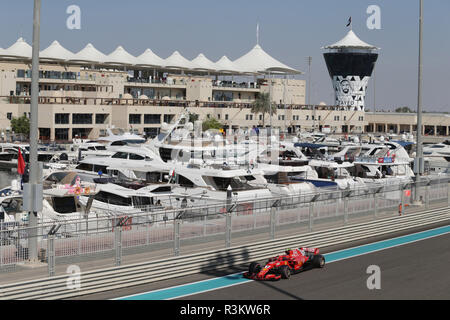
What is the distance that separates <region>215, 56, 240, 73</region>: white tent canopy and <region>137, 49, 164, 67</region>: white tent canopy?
7559 millimetres

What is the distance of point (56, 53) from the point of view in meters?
83.0

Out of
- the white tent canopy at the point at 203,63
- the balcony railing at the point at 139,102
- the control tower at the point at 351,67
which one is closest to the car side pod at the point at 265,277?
the balcony railing at the point at 139,102

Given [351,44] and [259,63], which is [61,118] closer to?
[259,63]

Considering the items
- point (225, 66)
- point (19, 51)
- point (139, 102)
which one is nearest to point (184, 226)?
point (139, 102)

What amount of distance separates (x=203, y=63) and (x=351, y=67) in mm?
32774

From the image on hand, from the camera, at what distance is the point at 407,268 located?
59.2 ft

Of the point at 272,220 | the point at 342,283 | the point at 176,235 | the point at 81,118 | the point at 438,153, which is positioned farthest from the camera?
the point at 81,118

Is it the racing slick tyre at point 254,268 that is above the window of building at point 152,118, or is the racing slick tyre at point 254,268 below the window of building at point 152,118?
below

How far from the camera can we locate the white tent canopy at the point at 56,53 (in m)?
79.4

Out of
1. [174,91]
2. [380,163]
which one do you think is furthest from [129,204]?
[174,91]

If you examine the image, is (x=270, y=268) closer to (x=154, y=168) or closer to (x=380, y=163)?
(x=154, y=168)

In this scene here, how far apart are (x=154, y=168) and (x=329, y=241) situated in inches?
Answer: 501

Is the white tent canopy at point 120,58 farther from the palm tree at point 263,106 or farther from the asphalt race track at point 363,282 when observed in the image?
Answer: the asphalt race track at point 363,282

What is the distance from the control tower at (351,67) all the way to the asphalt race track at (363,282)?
98496mm
